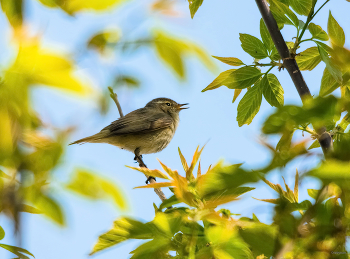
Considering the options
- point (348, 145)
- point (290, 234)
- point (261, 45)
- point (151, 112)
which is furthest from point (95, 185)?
point (151, 112)

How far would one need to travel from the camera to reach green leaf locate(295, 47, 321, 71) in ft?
7.66

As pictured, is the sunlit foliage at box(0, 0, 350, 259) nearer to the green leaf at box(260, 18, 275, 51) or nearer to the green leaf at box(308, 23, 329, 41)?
the green leaf at box(308, 23, 329, 41)

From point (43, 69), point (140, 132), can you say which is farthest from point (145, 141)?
point (43, 69)

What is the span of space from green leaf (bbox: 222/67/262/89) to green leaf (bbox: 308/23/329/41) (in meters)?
0.41

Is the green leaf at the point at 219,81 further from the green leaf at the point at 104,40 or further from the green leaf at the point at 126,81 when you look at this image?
the green leaf at the point at 104,40

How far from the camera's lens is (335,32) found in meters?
1.93

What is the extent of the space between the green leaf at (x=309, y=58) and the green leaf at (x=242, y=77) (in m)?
0.30

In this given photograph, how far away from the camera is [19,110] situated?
0.94m

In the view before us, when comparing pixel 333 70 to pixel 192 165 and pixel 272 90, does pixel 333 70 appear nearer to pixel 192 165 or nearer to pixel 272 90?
pixel 272 90

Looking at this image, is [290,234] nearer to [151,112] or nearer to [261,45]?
[261,45]

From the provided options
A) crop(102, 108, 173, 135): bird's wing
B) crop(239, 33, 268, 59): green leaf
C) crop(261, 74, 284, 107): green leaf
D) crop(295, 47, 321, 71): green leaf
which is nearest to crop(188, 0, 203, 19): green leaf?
crop(239, 33, 268, 59): green leaf

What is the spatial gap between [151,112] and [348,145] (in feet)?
23.0

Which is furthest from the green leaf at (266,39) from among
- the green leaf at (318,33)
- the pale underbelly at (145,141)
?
the pale underbelly at (145,141)

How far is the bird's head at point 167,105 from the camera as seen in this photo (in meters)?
8.40
